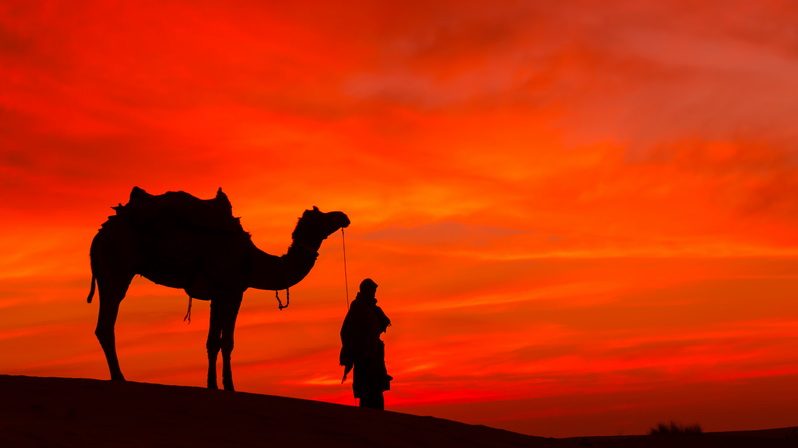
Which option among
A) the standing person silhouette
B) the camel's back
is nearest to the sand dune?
the standing person silhouette

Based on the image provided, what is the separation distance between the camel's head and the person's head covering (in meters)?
1.30

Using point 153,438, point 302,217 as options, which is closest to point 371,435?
point 153,438

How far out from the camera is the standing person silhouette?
21.8 m

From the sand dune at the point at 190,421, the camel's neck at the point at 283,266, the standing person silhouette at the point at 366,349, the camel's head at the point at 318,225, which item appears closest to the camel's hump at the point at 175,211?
the camel's neck at the point at 283,266

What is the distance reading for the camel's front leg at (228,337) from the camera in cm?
2017

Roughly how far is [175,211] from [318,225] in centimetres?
317

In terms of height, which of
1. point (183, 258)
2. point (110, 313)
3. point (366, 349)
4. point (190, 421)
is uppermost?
point (183, 258)

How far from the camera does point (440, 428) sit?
18875 millimetres

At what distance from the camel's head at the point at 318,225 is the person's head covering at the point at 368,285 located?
1302 mm

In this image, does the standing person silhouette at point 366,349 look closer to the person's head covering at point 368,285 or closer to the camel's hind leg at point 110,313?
the person's head covering at point 368,285

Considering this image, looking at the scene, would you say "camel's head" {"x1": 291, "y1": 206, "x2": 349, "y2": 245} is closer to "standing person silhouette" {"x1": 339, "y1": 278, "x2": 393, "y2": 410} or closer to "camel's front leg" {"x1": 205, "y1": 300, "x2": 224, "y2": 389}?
"standing person silhouette" {"x1": 339, "y1": 278, "x2": 393, "y2": 410}

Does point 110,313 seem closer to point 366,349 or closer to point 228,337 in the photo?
point 228,337

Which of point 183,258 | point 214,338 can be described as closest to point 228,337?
point 214,338

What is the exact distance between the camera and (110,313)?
1945cm
